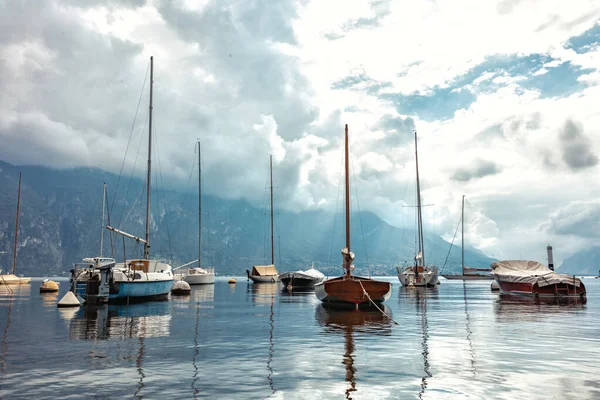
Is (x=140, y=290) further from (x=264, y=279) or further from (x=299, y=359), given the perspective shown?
(x=264, y=279)

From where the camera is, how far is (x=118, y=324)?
23.4 metres

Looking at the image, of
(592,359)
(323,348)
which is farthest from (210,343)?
(592,359)

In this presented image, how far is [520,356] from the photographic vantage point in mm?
14414

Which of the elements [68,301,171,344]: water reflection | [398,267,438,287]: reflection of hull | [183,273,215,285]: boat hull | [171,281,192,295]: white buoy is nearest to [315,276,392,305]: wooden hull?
[68,301,171,344]: water reflection

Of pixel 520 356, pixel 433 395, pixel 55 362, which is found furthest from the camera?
pixel 520 356

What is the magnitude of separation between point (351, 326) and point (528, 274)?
37.4m

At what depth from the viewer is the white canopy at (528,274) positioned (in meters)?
46.8

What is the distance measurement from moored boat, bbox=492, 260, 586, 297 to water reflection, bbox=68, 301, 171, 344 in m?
37.8

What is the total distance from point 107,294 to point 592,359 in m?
32.9

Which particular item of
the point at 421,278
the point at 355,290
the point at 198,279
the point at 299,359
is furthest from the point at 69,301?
the point at 421,278

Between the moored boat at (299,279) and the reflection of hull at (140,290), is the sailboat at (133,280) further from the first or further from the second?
the moored boat at (299,279)

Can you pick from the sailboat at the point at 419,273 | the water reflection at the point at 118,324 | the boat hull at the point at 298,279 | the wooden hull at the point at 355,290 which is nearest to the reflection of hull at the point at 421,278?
the sailboat at the point at 419,273

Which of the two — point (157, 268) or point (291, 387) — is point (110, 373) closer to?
point (291, 387)

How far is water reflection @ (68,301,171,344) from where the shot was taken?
1928 centimetres
